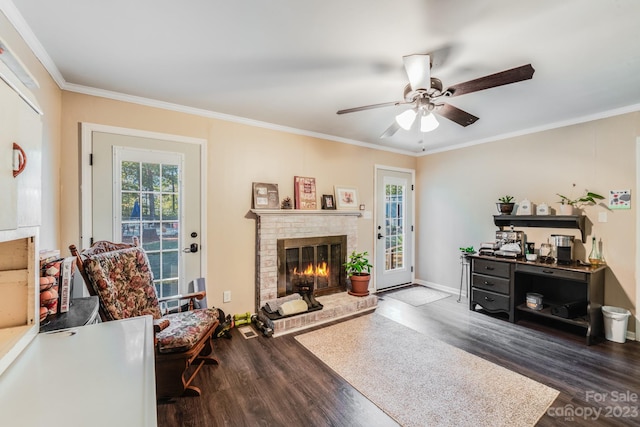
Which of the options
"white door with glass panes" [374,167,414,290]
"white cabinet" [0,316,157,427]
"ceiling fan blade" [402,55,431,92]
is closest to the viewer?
"white cabinet" [0,316,157,427]

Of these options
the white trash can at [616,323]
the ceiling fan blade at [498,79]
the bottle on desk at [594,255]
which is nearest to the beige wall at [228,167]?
the ceiling fan blade at [498,79]

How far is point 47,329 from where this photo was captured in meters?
1.27

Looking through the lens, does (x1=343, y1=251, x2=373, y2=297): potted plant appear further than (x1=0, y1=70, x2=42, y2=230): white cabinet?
Yes

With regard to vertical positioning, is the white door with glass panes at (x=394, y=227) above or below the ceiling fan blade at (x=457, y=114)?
below

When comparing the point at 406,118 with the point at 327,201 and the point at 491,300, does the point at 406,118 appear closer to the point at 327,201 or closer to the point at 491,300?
the point at 327,201

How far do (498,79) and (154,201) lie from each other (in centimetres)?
302

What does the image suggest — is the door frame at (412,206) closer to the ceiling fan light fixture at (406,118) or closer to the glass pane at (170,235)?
the ceiling fan light fixture at (406,118)

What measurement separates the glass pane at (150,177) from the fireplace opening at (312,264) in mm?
1483

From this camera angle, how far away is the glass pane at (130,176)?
262cm

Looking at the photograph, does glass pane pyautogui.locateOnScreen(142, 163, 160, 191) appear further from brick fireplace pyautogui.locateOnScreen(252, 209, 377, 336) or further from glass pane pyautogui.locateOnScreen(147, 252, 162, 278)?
brick fireplace pyautogui.locateOnScreen(252, 209, 377, 336)

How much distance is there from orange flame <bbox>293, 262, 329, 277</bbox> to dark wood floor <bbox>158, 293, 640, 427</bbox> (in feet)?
3.12

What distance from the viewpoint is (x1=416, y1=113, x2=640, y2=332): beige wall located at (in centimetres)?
291

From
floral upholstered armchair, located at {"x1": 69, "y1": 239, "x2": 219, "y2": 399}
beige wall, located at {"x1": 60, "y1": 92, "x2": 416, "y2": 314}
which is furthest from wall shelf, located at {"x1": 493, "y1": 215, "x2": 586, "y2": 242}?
floral upholstered armchair, located at {"x1": 69, "y1": 239, "x2": 219, "y2": 399}

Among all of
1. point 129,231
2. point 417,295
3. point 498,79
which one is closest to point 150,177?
point 129,231
